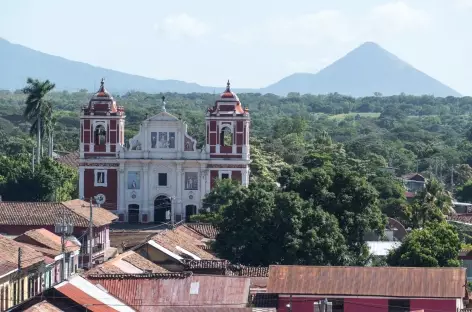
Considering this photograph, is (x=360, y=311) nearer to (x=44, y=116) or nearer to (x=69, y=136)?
(x=44, y=116)

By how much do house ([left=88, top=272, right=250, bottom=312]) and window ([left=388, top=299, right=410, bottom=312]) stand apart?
366 centimetres

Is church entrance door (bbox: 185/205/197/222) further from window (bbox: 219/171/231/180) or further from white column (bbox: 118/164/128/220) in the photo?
white column (bbox: 118/164/128/220)

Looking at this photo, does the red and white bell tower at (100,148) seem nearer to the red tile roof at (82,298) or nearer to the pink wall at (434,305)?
the pink wall at (434,305)

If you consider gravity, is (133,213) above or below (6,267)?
below

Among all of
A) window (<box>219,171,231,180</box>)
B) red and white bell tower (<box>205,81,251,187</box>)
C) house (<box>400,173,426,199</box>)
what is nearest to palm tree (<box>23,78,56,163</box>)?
red and white bell tower (<box>205,81,251,187</box>)

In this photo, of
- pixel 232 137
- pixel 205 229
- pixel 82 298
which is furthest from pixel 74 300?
pixel 232 137

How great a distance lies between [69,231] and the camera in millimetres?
54656

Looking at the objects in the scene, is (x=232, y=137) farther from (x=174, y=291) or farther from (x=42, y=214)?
(x=174, y=291)

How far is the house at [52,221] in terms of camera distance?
5853 centimetres

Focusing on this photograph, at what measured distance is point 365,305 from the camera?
37562 mm

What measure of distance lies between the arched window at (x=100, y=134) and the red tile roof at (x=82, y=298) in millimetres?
49914

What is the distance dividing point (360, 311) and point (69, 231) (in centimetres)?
1945

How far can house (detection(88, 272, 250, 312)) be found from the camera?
37.2 meters

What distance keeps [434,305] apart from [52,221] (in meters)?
24.7
